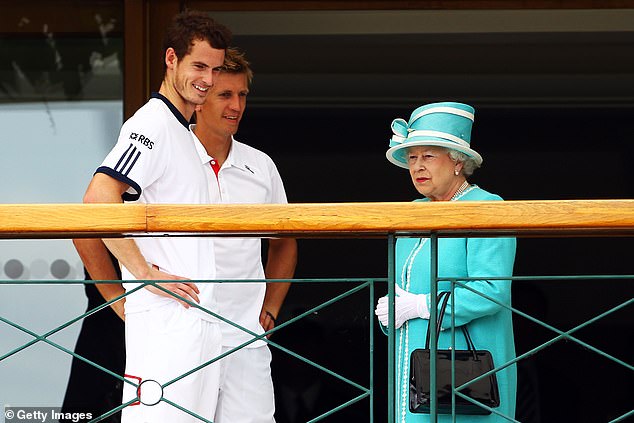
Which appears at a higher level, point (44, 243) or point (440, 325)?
point (44, 243)

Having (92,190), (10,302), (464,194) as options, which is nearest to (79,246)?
(92,190)

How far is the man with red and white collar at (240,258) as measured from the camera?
3.24 m

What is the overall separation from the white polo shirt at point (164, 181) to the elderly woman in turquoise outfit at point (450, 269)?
0.53 m

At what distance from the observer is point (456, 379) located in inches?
111

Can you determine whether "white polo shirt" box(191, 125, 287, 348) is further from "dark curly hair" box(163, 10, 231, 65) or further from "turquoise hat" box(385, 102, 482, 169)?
"turquoise hat" box(385, 102, 482, 169)

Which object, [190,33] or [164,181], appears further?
[190,33]

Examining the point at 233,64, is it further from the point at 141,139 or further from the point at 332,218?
the point at 332,218

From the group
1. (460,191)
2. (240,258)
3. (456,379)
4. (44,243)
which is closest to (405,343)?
(456,379)

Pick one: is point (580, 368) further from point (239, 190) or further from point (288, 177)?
point (239, 190)

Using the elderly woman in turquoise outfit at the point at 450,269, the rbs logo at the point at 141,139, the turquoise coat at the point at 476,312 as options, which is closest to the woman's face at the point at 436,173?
the elderly woman in turquoise outfit at the point at 450,269

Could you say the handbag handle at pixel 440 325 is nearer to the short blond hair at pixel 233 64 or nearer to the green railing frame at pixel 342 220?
the green railing frame at pixel 342 220

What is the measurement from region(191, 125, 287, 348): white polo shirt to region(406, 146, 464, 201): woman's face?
52 centimetres

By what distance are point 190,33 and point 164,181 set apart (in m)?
0.44

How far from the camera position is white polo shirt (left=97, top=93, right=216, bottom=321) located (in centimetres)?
300
